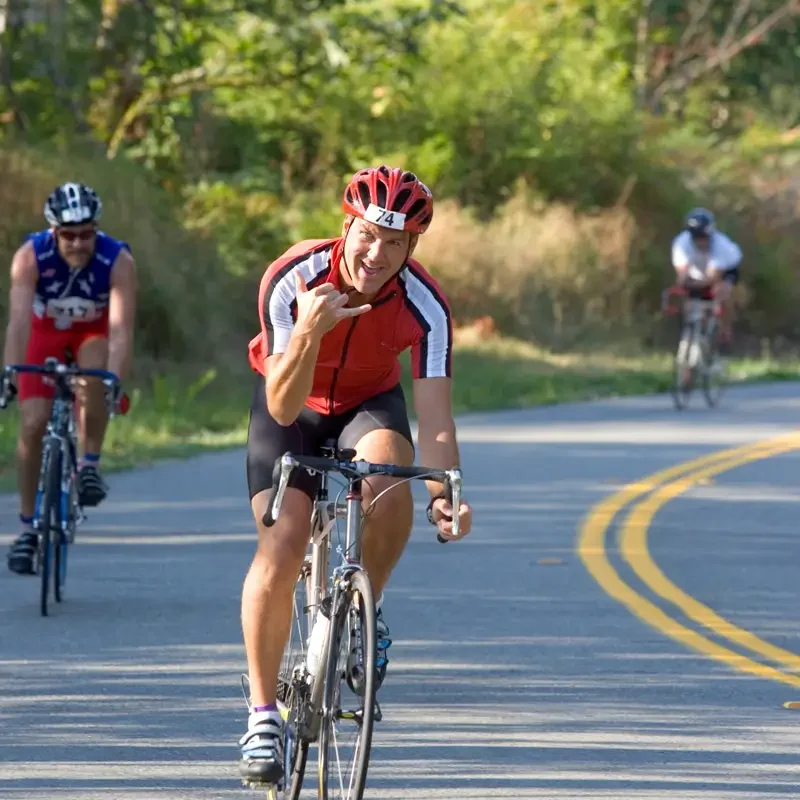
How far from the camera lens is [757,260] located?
38.3m

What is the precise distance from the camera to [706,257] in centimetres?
2317

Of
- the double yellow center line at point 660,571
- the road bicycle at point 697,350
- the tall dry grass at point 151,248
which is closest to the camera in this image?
the double yellow center line at point 660,571

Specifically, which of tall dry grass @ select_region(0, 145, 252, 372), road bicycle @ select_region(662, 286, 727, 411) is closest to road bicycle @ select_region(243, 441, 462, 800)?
road bicycle @ select_region(662, 286, 727, 411)

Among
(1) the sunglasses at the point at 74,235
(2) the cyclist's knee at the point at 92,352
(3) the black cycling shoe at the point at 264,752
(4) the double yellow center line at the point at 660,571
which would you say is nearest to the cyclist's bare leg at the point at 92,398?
(2) the cyclist's knee at the point at 92,352

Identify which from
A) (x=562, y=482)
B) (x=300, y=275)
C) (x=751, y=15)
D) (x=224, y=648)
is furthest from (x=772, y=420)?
(x=751, y=15)

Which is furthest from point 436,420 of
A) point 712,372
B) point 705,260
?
point 712,372

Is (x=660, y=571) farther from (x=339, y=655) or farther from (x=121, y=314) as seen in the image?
(x=339, y=655)

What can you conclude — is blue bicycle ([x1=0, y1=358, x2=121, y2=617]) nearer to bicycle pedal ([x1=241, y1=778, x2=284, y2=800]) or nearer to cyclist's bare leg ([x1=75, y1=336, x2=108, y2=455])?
cyclist's bare leg ([x1=75, y1=336, x2=108, y2=455])

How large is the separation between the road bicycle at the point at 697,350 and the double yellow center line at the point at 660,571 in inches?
158

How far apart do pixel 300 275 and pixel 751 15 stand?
44221mm

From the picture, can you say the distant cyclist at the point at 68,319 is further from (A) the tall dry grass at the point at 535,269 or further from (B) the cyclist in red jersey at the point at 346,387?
(A) the tall dry grass at the point at 535,269

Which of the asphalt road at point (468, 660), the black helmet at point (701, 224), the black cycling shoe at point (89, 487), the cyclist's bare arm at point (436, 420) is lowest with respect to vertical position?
the asphalt road at point (468, 660)

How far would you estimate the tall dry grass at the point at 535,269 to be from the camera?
108 feet

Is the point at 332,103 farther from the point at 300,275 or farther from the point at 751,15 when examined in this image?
the point at 300,275
